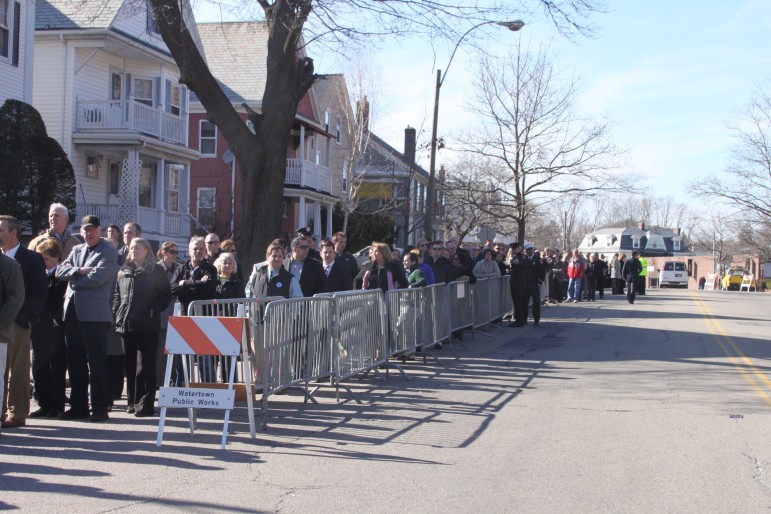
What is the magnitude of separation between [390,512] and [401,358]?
8.80 meters

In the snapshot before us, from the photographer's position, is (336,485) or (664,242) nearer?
(336,485)

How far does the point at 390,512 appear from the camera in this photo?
19.5 feet

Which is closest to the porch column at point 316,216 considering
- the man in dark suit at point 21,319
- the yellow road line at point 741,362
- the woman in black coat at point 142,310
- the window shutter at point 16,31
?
the window shutter at point 16,31

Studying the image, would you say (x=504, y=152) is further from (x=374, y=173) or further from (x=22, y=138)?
(x=22, y=138)

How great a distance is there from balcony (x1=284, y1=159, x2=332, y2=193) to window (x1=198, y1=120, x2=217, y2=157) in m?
3.42

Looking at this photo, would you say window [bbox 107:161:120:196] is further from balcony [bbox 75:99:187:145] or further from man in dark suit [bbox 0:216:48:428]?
man in dark suit [bbox 0:216:48:428]

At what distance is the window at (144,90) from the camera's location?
30.6 metres

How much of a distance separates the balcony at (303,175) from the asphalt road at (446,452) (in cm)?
2659

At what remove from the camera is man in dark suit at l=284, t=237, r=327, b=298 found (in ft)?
39.5

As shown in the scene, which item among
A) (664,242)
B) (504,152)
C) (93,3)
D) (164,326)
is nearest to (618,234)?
(664,242)

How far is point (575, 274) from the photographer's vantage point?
32562 mm

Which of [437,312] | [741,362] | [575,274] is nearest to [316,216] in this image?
[575,274]

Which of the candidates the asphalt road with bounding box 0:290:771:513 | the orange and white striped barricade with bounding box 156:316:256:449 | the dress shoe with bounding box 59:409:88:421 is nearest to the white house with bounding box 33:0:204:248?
the asphalt road with bounding box 0:290:771:513

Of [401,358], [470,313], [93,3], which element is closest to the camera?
[401,358]
